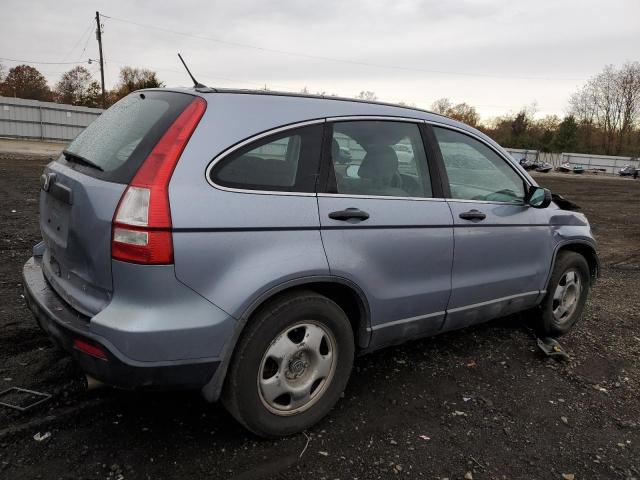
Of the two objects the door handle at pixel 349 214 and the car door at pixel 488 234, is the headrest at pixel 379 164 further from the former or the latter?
the car door at pixel 488 234

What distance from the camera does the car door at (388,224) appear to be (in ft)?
9.07

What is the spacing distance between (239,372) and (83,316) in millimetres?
773

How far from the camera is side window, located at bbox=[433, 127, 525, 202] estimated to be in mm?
3463

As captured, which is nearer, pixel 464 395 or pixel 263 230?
pixel 263 230

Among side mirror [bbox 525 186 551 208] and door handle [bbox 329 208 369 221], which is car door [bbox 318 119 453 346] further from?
side mirror [bbox 525 186 551 208]

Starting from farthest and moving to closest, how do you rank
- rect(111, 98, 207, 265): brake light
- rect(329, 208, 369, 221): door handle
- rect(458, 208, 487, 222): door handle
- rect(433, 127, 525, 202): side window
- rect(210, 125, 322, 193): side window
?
rect(433, 127, 525, 202): side window → rect(458, 208, 487, 222): door handle → rect(329, 208, 369, 221): door handle → rect(210, 125, 322, 193): side window → rect(111, 98, 207, 265): brake light

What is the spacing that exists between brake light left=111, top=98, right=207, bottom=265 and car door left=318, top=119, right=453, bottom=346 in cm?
80

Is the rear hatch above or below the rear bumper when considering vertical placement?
above

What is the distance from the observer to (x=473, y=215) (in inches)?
134

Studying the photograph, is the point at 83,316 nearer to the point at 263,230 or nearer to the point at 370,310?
the point at 263,230

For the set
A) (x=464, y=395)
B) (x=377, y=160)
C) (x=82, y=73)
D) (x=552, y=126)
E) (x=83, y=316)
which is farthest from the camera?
(x=552, y=126)

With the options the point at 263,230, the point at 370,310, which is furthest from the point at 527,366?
the point at 263,230

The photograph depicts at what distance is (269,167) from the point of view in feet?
8.48

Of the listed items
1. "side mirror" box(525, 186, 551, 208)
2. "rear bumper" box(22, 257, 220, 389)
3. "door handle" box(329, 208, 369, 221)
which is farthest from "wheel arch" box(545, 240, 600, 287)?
"rear bumper" box(22, 257, 220, 389)
